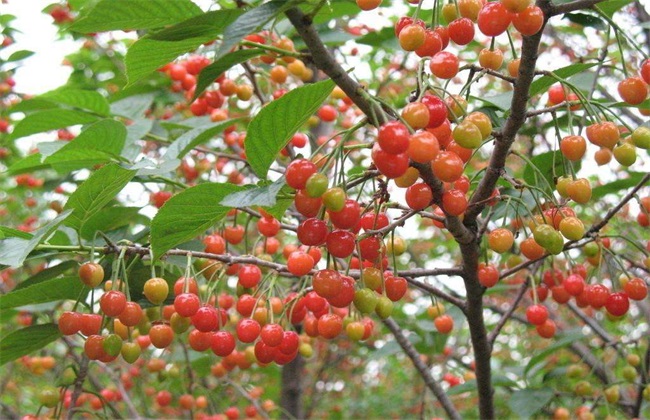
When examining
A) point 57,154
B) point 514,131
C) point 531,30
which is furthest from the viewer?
point 57,154

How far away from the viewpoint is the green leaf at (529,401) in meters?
2.68

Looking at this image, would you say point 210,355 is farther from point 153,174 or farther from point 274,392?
point 274,392

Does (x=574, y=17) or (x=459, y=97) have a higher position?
(x=574, y=17)

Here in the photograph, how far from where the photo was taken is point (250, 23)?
3.56 ft

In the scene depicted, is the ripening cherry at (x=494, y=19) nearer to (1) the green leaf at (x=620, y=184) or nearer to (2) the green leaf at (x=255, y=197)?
(2) the green leaf at (x=255, y=197)

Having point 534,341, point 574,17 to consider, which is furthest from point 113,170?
point 534,341

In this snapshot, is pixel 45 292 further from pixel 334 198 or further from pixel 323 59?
pixel 323 59

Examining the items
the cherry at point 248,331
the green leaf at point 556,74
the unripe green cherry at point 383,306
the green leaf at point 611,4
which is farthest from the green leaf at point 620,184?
the cherry at point 248,331

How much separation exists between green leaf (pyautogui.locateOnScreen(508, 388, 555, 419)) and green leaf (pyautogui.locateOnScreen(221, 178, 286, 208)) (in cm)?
185

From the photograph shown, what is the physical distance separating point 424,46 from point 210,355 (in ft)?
7.64

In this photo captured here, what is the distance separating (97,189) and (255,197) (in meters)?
0.52

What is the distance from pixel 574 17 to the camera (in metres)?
2.20

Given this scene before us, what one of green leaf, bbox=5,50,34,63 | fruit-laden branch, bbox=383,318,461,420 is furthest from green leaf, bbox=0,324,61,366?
green leaf, bbox=5,50,34,63

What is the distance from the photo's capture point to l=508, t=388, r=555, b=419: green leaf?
268 cm
